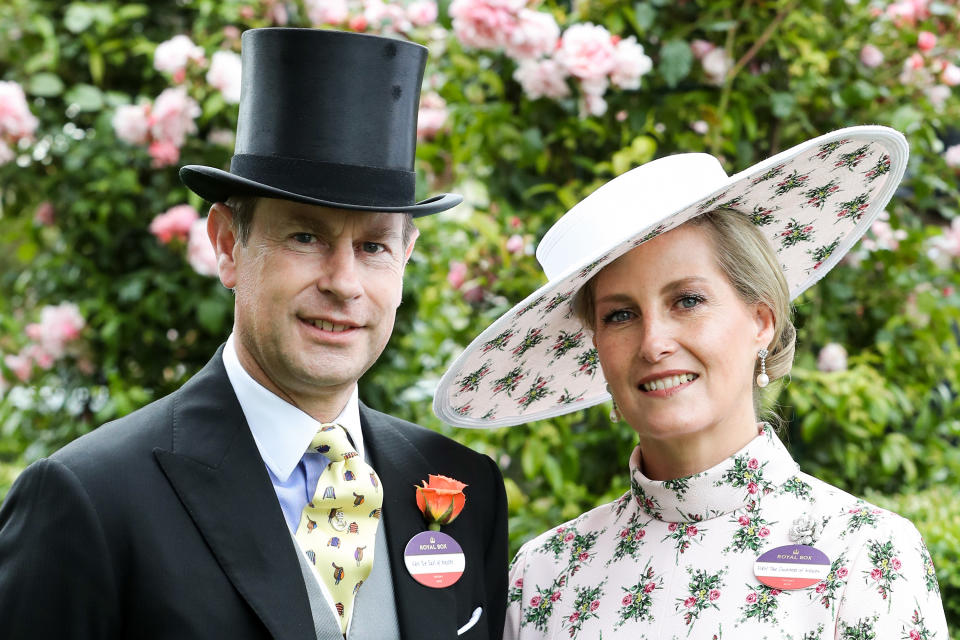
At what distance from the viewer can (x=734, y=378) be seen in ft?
6.91

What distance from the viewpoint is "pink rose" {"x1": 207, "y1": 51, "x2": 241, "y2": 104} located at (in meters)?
3.74

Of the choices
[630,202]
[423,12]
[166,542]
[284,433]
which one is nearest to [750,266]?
[630,202]

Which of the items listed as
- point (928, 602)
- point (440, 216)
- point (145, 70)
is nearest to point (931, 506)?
point (928, 602)

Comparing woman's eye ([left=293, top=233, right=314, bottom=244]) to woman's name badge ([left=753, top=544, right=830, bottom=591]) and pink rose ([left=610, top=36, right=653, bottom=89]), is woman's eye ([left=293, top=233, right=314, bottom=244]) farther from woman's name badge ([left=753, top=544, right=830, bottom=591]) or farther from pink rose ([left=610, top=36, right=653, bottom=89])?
pink rose ([left=610, top=36, right=653, bottom=89])

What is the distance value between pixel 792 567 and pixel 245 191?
1183mm

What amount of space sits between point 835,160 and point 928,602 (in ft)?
2.75

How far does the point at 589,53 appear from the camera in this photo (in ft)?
11.0

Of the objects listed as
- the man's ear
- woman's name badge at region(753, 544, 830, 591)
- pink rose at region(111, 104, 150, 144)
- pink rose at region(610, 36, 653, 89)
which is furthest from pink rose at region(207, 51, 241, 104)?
woman's name badge at region(753, 544, 830, 591)

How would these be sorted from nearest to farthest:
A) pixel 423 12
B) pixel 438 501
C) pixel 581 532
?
pixel 438 501 < pixel 581 532 < pixel 423 12

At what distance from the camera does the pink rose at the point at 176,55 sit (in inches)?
148

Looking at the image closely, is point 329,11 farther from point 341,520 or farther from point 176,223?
point 341,520

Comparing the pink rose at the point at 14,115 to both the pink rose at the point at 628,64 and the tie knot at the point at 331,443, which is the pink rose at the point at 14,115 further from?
the tie knot at the point at 331,443

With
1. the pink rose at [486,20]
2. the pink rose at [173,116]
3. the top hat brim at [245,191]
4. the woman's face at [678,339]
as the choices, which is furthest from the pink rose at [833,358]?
the pink rose at [173,116]

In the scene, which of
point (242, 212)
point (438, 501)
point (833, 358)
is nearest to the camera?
point (242, 212)
